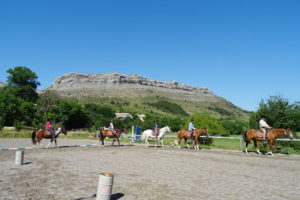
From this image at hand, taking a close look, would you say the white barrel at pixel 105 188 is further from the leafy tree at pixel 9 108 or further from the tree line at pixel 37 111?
the leafy tree at pixel 9 108

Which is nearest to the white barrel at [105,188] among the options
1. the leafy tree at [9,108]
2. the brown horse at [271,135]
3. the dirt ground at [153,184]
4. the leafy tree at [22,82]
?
the dirt ground at [153,184]

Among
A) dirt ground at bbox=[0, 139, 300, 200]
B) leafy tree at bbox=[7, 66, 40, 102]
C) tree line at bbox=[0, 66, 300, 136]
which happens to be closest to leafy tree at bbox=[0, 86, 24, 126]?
tree line at bbox=[0, 66, 300, 136]

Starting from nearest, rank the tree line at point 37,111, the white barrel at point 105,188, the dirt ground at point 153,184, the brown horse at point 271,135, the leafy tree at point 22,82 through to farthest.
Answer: the white barrel at point 105,188 → the dirt ground at point 153,184 → the brown horse at point 271,135 → the tree line at point 37,111 → the leafy tree at point 22,82

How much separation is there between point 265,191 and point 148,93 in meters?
173

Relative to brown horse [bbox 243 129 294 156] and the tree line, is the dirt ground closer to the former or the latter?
brown horse [bbox 243 129 294 156]

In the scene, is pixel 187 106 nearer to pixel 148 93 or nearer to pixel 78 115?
pixel 148 93

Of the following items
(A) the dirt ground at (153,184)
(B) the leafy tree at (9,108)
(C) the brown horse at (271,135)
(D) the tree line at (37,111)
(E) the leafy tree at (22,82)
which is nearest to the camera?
(A) the dirt ground at (153,184)

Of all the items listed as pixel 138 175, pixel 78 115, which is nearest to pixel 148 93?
pixel 78 115

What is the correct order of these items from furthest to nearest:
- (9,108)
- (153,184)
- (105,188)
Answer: (9,108)
(153,184)
(105,188)

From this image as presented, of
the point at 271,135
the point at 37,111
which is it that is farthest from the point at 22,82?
the point at 271,135

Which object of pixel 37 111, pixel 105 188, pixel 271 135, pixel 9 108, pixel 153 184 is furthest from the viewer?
pixel 37 111

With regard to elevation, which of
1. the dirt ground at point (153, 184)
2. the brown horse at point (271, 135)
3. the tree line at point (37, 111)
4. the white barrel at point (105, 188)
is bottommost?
the dirt ground at point (153, 184)

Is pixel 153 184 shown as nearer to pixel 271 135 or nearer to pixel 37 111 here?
pixel 271 135

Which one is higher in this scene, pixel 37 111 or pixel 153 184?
pixel 37 111
